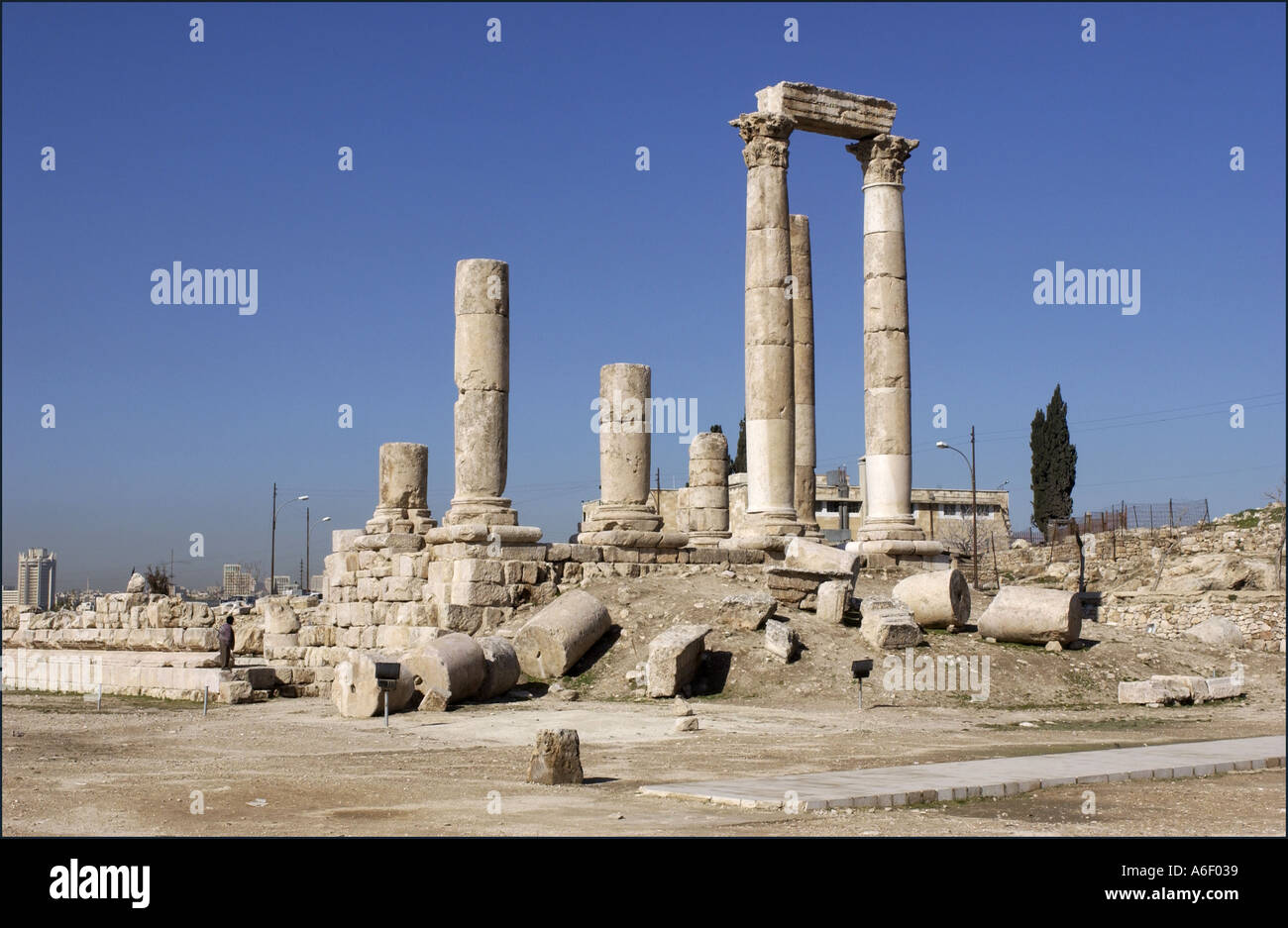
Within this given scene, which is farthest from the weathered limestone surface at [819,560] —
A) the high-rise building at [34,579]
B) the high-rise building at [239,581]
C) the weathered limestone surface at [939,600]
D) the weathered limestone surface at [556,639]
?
the high-rise building at [239,581]

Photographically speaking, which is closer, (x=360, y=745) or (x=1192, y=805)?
(x=1192, y=805)

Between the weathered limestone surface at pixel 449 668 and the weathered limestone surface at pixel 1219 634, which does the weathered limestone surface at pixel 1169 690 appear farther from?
the weathered limestone surface at pixel 449 668

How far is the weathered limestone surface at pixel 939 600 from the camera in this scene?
20688 millimetres

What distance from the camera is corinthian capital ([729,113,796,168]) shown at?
89.0 feet

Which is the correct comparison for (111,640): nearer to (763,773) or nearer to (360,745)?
(360,745)

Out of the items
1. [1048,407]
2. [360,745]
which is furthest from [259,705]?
[1048,407]

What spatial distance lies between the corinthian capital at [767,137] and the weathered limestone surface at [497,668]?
12384 millimetres

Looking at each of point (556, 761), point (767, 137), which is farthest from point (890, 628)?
point (767, 137)

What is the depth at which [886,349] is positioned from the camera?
90.5 feet

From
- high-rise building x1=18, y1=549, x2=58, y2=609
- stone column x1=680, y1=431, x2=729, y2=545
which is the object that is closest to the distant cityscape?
high-rise building x1=18, y1=549, x2=58, y2=609

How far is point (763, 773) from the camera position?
11922 millimetres

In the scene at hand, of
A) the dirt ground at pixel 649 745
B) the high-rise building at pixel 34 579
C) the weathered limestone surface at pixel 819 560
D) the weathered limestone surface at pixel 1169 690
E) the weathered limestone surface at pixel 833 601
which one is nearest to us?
the dirt ground at pixel 649 745

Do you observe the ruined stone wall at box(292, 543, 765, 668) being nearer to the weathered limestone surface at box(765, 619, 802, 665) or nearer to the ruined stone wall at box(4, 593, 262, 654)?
the ruined stone wall at box(4, 593, 262, 654)
